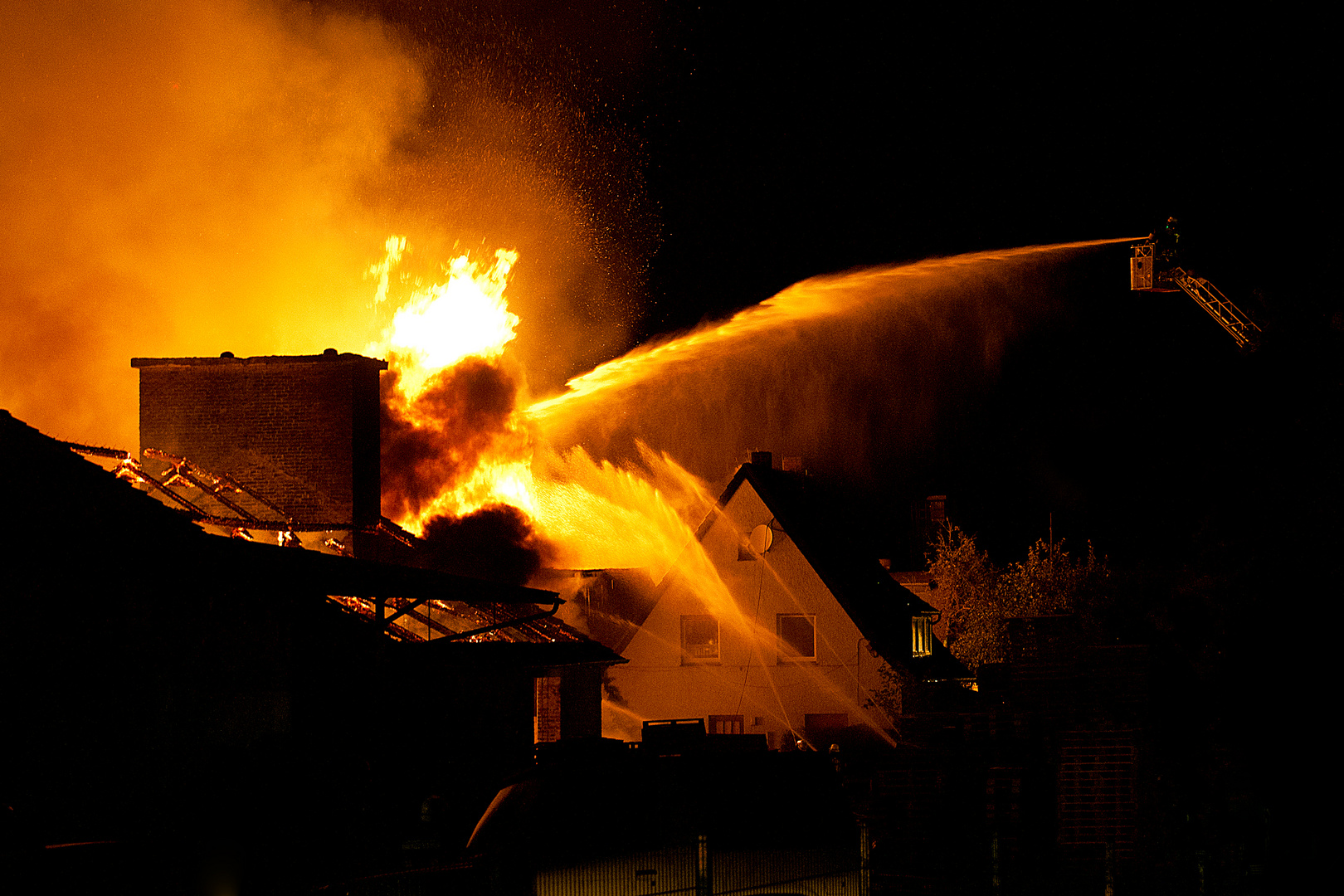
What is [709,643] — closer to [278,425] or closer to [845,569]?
[845,569]

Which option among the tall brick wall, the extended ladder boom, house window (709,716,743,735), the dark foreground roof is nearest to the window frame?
house window (709,716,743,735)

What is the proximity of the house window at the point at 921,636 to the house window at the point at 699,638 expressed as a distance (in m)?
5.35

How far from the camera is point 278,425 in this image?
94.8ft

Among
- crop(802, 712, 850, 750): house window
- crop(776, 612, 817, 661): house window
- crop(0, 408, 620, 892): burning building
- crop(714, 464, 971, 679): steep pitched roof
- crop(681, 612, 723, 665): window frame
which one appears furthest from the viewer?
crop(681, 612, 723, 665): window frame

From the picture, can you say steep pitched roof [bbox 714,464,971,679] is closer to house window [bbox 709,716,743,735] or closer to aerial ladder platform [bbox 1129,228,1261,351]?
house window [bbox 709,716,743,735]

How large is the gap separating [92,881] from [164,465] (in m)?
19.7

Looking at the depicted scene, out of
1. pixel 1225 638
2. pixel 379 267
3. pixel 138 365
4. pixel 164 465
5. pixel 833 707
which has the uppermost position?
pixel 379 267

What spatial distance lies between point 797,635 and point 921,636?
4.36 m

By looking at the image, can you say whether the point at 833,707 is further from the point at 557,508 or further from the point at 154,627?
the point at 154,627

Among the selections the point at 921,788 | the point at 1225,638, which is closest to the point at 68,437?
the point at 921,788

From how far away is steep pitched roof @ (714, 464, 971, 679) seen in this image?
38.2m

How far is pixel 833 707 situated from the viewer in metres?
38.2

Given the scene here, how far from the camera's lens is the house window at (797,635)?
3875 centimetres

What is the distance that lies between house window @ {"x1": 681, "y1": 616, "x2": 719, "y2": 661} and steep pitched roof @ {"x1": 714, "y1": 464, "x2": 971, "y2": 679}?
2.32 metres
